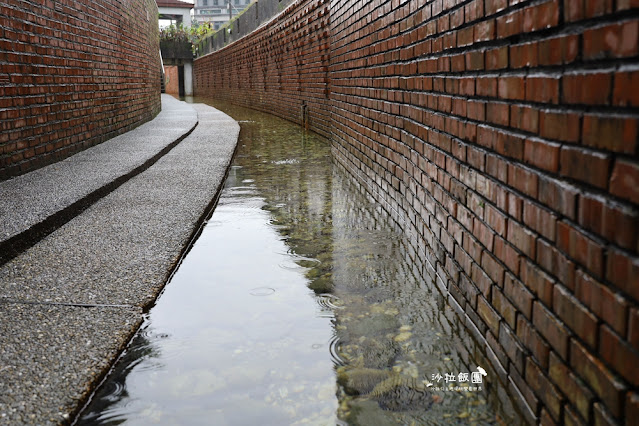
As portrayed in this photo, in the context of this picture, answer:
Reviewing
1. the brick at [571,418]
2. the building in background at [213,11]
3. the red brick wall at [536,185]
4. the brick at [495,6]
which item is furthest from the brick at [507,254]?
the building in background at [213,11]

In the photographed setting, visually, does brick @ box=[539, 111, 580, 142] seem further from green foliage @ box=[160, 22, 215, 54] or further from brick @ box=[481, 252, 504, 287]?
green foliage @ box=[160, 22, 215, 54]

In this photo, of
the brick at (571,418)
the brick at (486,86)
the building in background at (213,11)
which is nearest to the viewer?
the brick at (571,418)

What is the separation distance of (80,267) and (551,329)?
1.91 metres

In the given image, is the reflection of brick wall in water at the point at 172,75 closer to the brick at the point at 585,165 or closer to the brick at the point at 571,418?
the brick at the point at 585,165

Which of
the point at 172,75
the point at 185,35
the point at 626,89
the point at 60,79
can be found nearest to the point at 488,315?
the point at 626,89

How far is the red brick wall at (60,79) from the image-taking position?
4449 mm

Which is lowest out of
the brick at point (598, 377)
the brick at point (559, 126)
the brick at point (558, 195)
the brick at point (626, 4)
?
the brick at point (598, 377)

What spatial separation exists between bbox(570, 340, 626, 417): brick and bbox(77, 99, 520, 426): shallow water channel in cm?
33

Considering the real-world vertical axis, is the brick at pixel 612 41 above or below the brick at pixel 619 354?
above

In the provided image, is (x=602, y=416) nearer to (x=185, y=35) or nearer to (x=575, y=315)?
(x=575, y=315)

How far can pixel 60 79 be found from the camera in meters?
5.60

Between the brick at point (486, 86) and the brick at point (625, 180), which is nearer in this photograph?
the brick at point (625, 180)

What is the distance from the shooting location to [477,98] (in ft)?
7.00

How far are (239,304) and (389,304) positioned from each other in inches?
22.3
